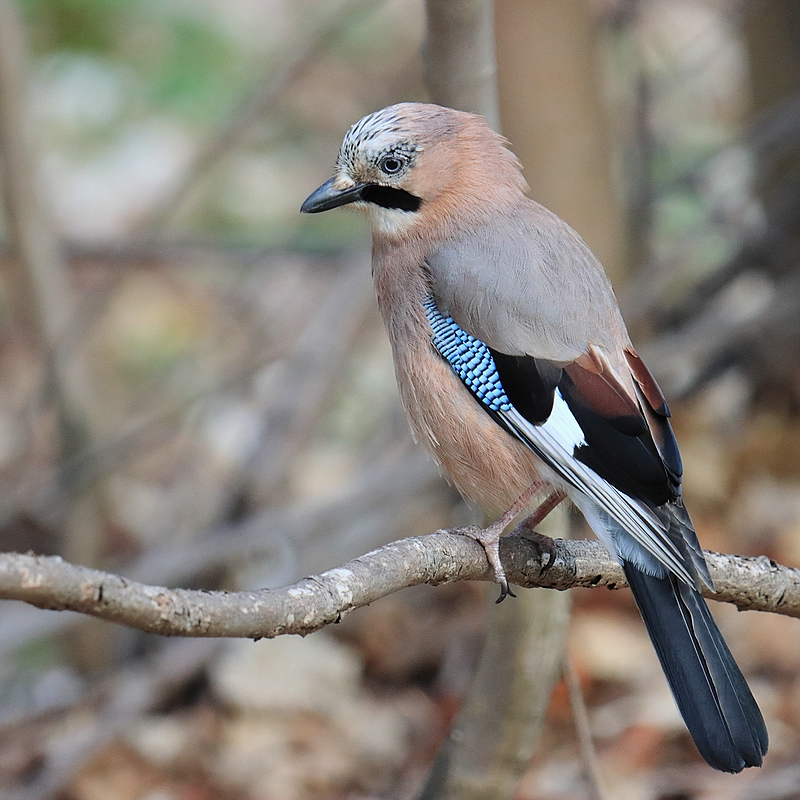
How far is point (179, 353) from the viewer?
780cm

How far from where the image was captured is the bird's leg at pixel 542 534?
113 inches

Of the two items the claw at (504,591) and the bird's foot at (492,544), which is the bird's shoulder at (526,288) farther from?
the claw at (504,591)

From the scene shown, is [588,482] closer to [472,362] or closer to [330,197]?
[472,362]

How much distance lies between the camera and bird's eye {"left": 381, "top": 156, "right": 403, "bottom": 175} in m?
3.20

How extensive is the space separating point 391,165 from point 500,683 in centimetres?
141

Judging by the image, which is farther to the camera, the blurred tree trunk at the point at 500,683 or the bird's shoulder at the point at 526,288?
the blurred tree trunk at the point at 500,683

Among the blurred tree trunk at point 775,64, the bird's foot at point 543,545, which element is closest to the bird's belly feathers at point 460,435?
the bird's foot at point 543,545

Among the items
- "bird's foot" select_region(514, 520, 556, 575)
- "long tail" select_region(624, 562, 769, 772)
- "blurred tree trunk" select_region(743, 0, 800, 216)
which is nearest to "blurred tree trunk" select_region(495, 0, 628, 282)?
"blurred tree trunk" select_region(743, 0, 800, 216)

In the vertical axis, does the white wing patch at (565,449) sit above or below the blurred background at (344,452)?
above

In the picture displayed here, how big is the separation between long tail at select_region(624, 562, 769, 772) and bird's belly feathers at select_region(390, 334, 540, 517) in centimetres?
44

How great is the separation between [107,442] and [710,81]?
234 inches

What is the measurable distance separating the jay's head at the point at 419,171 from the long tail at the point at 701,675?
1.14 m

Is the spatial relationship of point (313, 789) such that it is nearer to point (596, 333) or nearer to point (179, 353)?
point (596, 333)

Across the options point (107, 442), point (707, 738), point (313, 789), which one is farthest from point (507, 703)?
point (107, 442)
